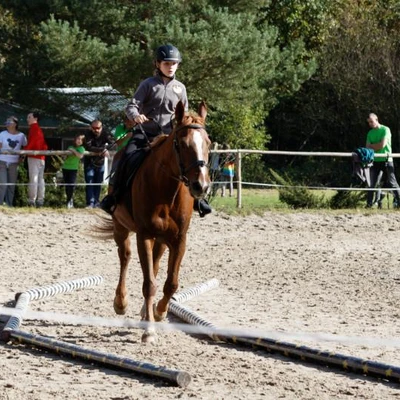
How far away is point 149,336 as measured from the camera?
30.0ft

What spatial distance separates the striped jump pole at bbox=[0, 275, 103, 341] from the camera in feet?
30.1

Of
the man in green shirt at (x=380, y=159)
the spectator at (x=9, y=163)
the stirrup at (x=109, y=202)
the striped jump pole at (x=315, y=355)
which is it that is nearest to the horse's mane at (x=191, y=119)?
the stirrup at (x=109, y=202)

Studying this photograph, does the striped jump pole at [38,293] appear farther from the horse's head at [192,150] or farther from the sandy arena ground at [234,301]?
the horse's head at [192,150]

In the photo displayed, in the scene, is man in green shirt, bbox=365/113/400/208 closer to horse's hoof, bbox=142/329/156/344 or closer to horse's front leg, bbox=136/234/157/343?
horse's front leg, bbox=136/234/157/343

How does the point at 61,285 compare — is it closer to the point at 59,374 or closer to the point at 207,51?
the point at 59,374

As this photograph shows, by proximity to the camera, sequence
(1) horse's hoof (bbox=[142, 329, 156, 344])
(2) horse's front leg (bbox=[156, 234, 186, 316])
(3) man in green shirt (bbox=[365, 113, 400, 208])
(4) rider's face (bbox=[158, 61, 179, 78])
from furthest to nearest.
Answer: (3) man in green shirt (bbox=[365, 113, 400, 208]), (4) rider's face (bbox=[158, 61, 179, 78]), (2) horse's front leg (bbox=[156, 234, 186, 316]), (1) horse's hoof (bbox=[142, 329, 156, 344])

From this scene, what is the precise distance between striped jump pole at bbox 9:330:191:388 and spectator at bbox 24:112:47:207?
11857 millimetres

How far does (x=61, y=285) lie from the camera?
11.8m

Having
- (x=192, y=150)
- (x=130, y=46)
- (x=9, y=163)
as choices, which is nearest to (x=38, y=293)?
(x=192, y=150)

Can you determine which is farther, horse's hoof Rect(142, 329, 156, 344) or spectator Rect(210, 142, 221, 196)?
spectator Rect(210, 142, 221, 196)

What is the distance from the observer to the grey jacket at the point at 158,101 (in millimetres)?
10266

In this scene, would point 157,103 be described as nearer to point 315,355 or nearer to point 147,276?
point 147,276

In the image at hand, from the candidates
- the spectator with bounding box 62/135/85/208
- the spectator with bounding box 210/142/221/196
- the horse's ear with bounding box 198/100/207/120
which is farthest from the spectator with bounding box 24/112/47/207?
the horse's ear with bounding box 198/100/207/120

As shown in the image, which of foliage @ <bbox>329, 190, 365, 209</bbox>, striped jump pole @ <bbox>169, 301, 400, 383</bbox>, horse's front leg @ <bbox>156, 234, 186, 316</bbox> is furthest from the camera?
foliage @ <bbox>329, 190, 365, 209</bbox>
